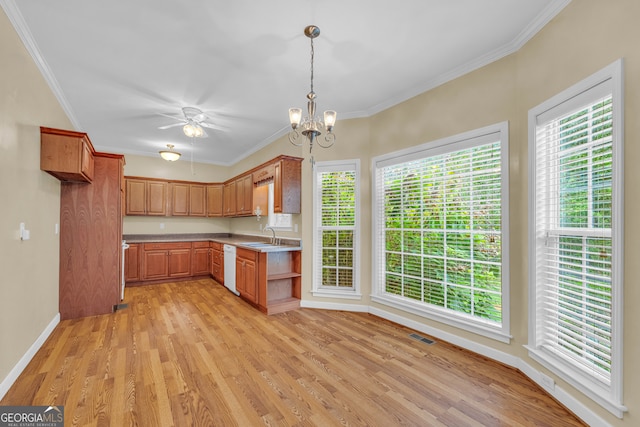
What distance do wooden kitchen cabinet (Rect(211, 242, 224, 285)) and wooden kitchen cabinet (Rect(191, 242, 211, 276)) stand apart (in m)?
0.20

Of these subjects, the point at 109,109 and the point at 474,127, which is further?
the point at 109,109

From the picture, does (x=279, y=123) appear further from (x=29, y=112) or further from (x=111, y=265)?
(x=111, y=265)

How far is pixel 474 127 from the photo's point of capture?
106 inches

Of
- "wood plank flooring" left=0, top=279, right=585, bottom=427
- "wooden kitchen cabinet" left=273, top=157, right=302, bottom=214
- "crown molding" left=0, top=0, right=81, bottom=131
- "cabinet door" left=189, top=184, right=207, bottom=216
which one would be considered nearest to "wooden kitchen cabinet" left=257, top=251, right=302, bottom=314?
"wood plank flooring" left=0, top=279, right=585, bottom=427

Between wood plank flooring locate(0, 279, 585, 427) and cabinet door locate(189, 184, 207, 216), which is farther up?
cabinet door locate(189, 184, 207, 216)

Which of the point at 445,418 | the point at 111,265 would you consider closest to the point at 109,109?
the point at 111,265

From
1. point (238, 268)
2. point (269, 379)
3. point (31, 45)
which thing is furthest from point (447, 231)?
point (31, 45)

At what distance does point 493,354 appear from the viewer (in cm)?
254

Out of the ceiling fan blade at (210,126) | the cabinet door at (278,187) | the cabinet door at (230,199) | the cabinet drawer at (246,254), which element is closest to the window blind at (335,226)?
the cabinet door at (278,187)

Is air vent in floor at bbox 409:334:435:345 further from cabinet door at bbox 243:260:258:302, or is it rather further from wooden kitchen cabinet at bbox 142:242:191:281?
wooden kitchen cabinet at bbox 142:242:191:281

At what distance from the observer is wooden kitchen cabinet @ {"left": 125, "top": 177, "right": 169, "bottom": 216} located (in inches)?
226

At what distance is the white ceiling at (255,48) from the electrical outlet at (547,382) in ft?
8.77

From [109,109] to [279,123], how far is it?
7.54 feet

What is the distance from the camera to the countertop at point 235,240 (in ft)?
13.5
